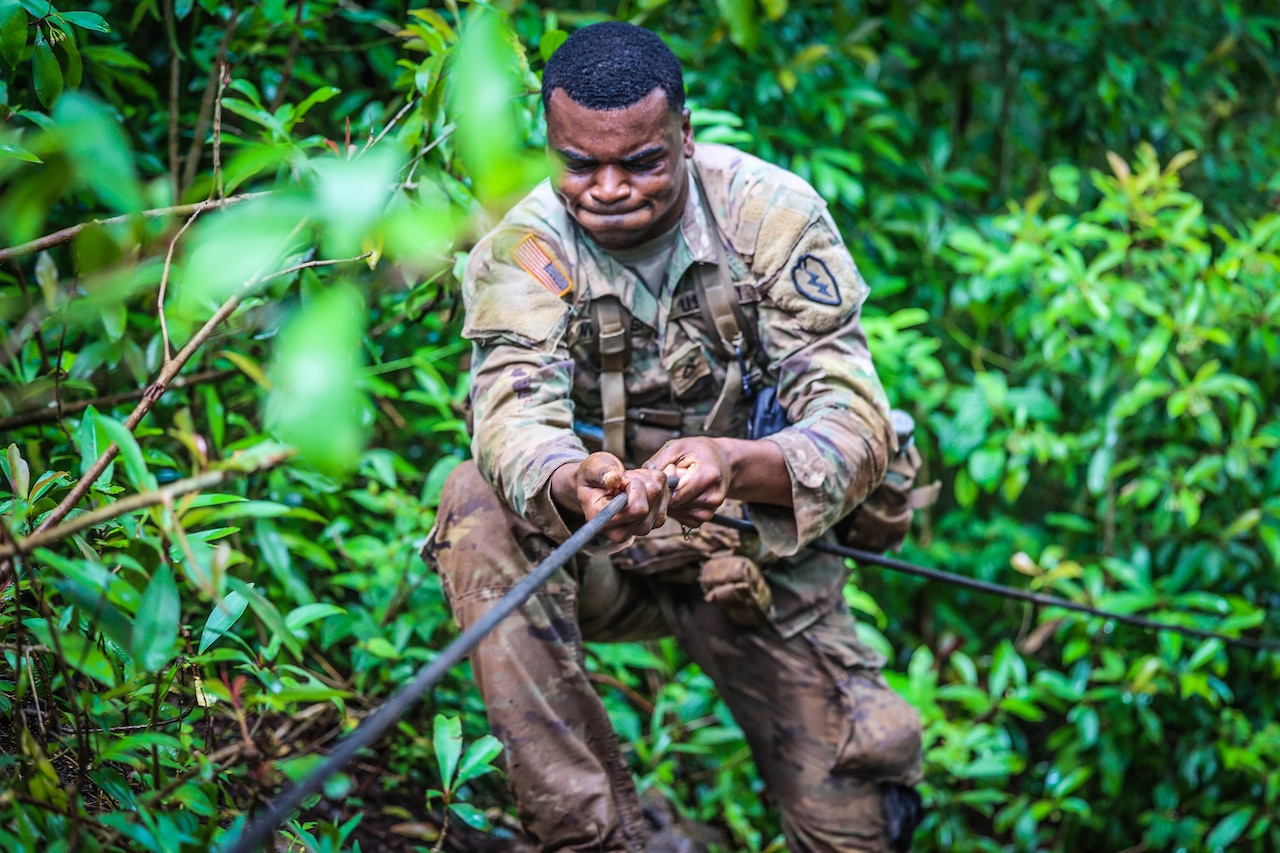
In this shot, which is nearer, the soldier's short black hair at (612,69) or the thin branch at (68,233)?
the thin branch at (68,233)

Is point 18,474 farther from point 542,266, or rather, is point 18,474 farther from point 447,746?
point 542,266

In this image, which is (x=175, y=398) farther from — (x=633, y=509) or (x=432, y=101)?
(x=633, y=509)

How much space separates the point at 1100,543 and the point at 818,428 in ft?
7.49

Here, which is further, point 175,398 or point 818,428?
point 175,398

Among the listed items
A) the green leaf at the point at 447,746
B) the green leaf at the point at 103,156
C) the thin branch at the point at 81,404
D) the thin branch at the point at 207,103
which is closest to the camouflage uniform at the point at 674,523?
the green leaf at the point at 447,746

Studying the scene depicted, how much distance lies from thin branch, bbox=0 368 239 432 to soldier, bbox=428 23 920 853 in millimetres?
656

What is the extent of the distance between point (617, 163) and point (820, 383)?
1.79ft

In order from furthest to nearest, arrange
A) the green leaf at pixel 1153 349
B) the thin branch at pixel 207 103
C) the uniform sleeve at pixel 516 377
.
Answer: the green leaf at pixel 1153 349
the thin branch at pixel 207 103
the uniform sleeve at pixel 516 377

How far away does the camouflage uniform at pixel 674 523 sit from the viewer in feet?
6.69

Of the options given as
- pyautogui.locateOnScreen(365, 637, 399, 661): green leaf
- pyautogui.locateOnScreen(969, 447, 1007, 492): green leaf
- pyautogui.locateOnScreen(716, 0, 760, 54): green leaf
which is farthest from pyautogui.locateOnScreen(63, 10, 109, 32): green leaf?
pyautogui.locateOnScreen(969, 447, 1007, 492): green leaf

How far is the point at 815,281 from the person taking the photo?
219 cm

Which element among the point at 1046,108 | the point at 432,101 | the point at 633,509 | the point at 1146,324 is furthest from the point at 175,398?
the point at 1046,108

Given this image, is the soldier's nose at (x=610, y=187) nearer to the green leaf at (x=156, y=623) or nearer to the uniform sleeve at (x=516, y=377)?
the uniform sleeve at (x=516, y=377)

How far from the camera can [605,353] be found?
2.18 meters
